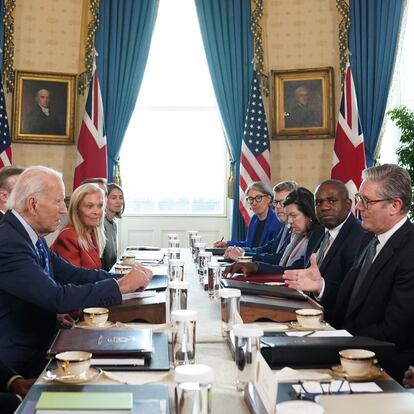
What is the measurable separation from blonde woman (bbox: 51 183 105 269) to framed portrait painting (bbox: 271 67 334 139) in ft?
14.7

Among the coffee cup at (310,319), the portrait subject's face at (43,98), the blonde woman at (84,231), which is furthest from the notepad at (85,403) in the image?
the portrait subject's face at (43,98)

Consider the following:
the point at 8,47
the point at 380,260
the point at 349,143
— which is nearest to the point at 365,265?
the point at 380,260

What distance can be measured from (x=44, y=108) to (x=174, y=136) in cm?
189

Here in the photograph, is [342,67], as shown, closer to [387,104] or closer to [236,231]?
[387,104]

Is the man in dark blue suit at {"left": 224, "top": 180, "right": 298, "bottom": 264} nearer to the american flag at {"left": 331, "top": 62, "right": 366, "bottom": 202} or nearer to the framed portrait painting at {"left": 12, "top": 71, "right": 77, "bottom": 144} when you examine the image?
the american flag at {"left": 331, "top": 62, "right": 366, "bottom": 202}

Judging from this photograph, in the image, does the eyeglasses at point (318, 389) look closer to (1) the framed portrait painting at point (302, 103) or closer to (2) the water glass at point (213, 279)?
(2) the water glass at point (213, 279)

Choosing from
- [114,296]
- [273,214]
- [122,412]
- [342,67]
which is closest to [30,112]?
[273,214]

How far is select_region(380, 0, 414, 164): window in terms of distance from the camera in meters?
8.30

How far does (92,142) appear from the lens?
26.1 feet

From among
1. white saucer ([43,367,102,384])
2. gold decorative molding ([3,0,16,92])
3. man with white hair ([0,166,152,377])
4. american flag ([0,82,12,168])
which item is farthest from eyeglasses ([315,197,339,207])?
gold decorative molding ([3,0,16,92])

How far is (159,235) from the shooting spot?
28.2 feet

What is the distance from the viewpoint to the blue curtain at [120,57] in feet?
26.9

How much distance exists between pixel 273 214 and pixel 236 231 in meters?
1.86

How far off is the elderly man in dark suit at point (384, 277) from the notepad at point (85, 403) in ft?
4.44
